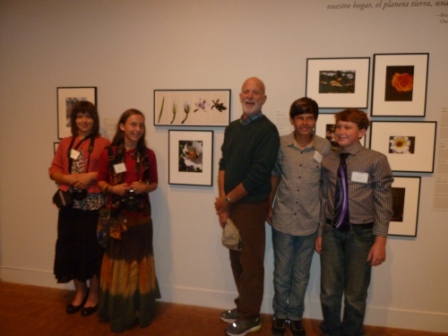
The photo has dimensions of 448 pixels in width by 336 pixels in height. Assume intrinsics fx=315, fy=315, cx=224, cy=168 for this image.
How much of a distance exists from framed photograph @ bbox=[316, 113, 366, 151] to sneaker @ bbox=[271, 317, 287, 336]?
4.29 feet

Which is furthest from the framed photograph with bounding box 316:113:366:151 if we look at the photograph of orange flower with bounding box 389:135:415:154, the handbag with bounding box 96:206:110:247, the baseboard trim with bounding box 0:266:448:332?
the handbag with bounding box 96:206:110:247

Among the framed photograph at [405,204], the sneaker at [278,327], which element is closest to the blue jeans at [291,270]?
the sneaker at [278,327]

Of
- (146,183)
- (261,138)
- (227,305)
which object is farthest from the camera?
(227,305)

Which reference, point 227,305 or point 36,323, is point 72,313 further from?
point 227,305

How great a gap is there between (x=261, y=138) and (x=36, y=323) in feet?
7.01

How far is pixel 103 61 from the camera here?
8.74 ft

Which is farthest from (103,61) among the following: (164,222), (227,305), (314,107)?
(227,305)

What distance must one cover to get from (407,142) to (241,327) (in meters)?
1.78

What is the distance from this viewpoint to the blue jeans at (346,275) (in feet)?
6.39

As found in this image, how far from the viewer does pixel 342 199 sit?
195cm

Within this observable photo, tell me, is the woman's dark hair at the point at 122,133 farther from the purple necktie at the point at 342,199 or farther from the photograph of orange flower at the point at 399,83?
the photograph of orange flower at the point at 399,83

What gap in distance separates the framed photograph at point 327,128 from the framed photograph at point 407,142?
0.13 metres

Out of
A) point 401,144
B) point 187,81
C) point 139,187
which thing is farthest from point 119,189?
point 401,144

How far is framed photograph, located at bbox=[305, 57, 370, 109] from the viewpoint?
230cm
